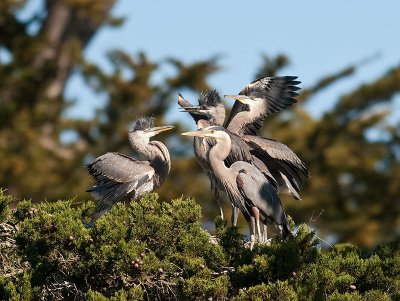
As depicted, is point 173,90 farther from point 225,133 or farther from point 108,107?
point 225,133

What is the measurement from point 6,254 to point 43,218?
656 mm

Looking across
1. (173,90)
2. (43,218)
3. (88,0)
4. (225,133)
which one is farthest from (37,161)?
(43,218)

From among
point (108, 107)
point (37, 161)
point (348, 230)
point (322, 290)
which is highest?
point (108, 107)

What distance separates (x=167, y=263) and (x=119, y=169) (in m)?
2.65

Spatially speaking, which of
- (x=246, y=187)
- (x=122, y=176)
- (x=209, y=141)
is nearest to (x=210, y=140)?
(x=209, y=141)

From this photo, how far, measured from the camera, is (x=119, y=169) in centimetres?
1173

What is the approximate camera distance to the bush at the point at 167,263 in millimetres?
8938

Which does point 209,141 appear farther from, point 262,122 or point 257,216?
point 257,216

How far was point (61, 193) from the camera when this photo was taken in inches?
797

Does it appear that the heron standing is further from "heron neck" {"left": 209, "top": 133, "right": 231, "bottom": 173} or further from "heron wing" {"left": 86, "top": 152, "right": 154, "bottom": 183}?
"heron wing" {"left": 86, "top": 152, "right": 154, "bottom": 183}

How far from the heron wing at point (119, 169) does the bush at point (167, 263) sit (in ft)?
6.57

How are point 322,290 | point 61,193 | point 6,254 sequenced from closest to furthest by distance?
point 322,290 < point 6,254 < point 61,193

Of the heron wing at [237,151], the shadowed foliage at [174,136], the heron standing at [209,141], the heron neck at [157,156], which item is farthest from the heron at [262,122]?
the shadowed foliage at [174,136]

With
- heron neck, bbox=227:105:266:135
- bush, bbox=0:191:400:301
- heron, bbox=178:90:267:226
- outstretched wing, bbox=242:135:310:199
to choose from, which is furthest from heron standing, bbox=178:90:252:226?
bush, bbox=0:191:400:301
